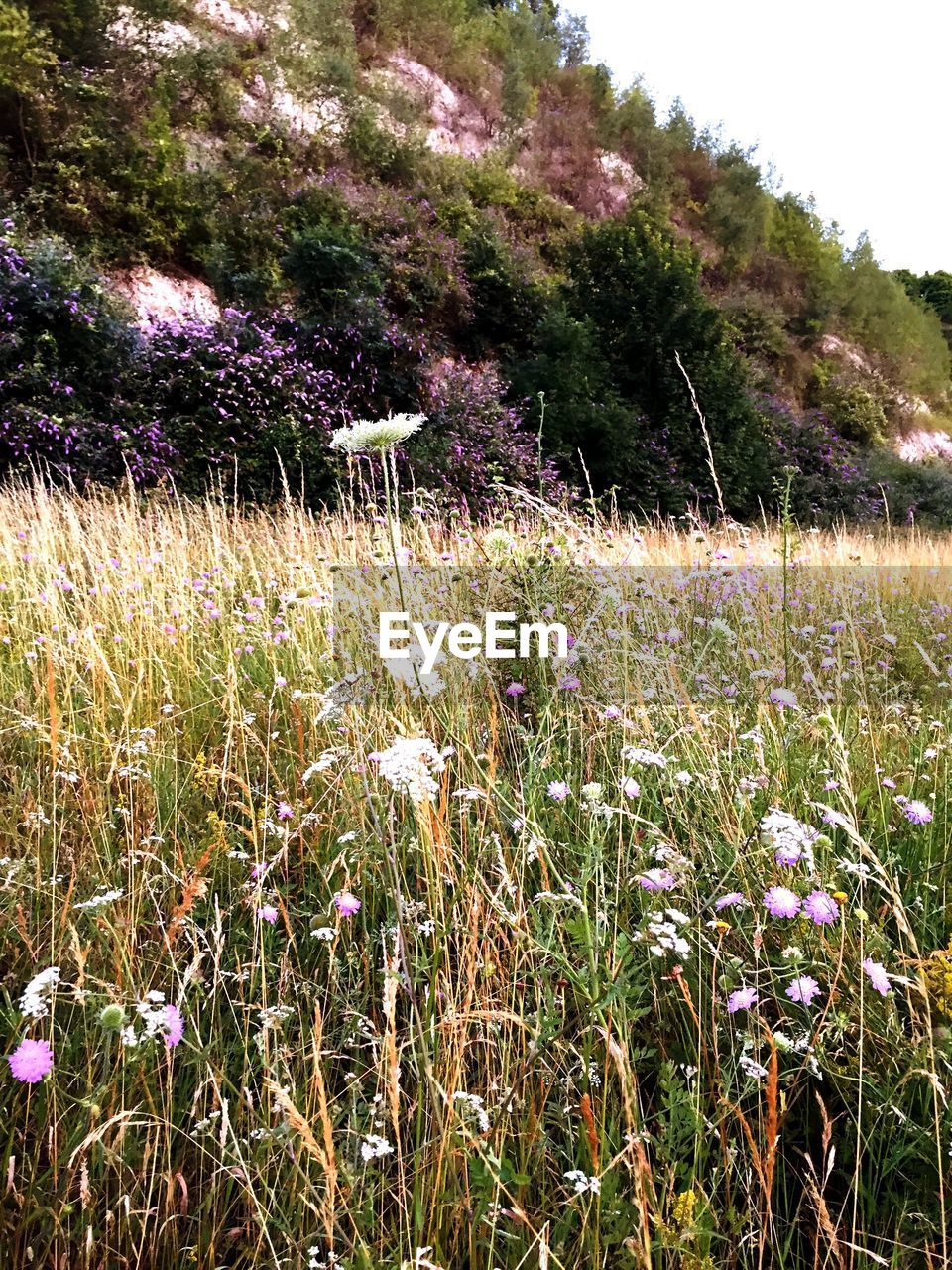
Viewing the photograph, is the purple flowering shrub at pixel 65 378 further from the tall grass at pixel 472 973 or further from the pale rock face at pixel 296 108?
the pale rock face at pixel 296 108

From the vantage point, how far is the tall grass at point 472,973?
0.94 metres

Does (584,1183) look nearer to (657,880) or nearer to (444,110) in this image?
(657,880)

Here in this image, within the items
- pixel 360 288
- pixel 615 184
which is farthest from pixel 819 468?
pixel 615 184

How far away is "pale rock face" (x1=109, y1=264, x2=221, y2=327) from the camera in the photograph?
368 inches

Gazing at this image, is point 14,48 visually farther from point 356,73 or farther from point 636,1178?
point 636,1178

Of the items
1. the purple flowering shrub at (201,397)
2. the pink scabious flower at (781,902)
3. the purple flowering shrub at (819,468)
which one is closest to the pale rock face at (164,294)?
the purple flowering shrub at (201,397)

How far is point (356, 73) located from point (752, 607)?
51.0 ft

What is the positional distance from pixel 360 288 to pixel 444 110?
10.4 meters

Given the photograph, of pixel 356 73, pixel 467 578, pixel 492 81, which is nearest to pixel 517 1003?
pixel 467 578

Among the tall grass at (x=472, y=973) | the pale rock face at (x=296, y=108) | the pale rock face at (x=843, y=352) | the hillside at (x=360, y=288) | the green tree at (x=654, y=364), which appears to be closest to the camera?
the tall grass at (x=472, y=973)

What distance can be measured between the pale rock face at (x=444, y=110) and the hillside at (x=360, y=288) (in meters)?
0.07

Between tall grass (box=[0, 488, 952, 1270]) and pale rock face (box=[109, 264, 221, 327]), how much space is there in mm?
8126

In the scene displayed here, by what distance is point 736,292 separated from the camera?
1791cm

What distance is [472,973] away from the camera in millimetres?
1110
